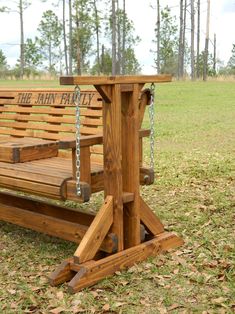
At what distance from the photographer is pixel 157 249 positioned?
157 inches

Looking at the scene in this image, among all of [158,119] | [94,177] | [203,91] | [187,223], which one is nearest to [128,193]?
[94,177]

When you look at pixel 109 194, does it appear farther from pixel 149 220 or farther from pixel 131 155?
pixel 149 220

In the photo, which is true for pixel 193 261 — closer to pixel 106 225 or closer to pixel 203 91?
pixel 106 225

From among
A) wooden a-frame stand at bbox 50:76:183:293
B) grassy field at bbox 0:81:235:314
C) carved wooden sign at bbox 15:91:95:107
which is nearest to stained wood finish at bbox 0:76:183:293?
wooden a-frame stand at bbox 50:76:183:293

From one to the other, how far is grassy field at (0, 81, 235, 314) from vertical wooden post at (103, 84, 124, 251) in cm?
43

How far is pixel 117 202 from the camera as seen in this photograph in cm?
366

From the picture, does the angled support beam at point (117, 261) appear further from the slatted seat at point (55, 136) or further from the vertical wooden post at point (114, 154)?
the slatted seat at point (55, 136)

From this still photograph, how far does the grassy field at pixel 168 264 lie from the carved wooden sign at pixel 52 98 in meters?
1.17

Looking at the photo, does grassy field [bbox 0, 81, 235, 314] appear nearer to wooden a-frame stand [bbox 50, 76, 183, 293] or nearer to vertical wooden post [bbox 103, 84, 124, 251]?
wooden a-frame stand [bbox 50, 76, 183, 293]

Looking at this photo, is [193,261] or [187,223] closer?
[193,261]

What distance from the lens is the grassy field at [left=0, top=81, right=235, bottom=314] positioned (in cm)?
326

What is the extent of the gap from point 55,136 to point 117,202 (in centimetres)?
148

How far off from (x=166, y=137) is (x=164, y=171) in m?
3.69

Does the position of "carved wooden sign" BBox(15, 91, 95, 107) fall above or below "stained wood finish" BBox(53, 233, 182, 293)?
above
